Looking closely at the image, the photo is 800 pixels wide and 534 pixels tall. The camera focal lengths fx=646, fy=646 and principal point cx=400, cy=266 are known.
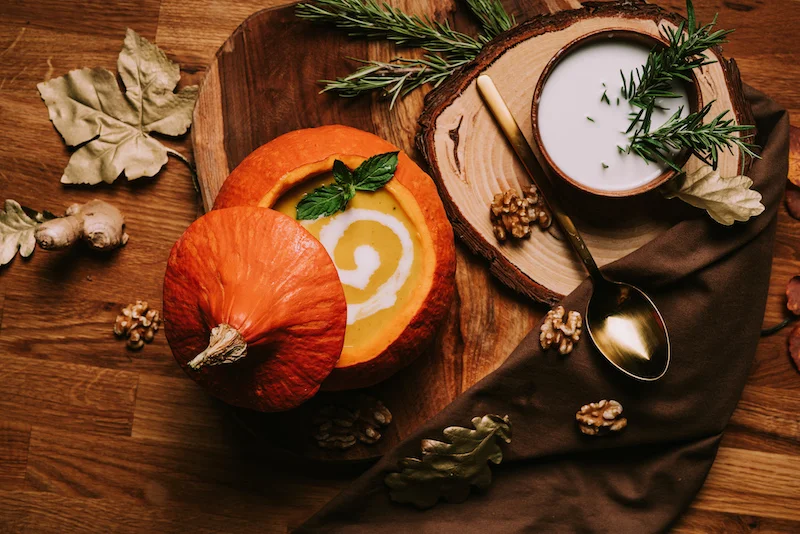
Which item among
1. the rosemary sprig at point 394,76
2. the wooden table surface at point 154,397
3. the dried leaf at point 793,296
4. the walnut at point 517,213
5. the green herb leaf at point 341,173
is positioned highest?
the rosemary sprig at point 394,76

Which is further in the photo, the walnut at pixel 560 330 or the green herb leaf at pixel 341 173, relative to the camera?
the walnut at pixel 560 330

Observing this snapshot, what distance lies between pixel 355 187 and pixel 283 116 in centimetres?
32

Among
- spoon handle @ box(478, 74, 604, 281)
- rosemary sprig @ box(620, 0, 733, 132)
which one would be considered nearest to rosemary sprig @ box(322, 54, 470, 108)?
spoon handle @ box(478, 74, 604, 281)

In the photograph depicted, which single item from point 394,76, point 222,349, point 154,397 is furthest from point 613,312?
point 154,397

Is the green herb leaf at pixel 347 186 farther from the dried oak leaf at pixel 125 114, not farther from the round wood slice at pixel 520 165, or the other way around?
the dried oak leaf at pixel 125 114

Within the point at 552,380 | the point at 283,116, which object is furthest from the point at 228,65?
the point at 552,380

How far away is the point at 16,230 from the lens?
58.7 inches

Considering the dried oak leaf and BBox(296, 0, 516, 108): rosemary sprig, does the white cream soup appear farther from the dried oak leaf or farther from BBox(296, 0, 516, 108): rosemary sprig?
the dried oak leaf

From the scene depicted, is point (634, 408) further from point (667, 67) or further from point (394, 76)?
point (394, 76)

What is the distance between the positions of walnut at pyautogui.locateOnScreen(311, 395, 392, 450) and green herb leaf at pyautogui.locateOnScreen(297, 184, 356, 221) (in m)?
0.42

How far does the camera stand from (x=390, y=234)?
124cm

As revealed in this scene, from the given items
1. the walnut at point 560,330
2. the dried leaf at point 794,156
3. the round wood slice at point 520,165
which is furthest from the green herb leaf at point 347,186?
the dried leaf at point 794,156

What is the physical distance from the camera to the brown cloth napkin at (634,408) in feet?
4.40

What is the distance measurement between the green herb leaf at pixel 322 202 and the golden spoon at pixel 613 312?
38cm
